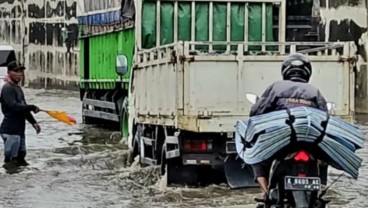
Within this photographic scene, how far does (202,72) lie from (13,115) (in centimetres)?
514

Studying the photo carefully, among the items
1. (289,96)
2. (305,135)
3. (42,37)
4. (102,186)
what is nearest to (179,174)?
(102,186)

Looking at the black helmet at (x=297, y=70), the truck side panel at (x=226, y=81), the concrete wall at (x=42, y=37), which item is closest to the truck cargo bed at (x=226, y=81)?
the truck side panel at (x=226, y=81)

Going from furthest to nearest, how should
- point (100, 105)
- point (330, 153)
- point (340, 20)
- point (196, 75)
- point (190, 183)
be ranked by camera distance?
point (340, 20), point (100, 105), point (190, 183), point (196, 75), point (330, 153)

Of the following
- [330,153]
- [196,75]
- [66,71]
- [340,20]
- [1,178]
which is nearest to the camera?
[330,153]

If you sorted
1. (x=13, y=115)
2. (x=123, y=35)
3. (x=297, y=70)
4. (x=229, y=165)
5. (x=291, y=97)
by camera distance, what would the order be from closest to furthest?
(x=291, y=97), (x=297, y=70), (x=229, y=165), (x=13, y=115), (x=123, y=35)

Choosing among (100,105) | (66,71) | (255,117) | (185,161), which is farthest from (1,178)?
(66,71)

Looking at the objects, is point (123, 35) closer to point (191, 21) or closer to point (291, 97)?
point (191, 21)

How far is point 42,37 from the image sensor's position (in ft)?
151

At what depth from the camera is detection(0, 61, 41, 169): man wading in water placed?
51.1 feet

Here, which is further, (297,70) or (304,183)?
(297,70)

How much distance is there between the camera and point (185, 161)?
12.1 meters

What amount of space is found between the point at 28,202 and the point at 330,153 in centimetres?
570

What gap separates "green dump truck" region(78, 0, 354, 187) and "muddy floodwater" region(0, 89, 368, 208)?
0.33 metres

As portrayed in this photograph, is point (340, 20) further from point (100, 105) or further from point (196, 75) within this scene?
A: point (196, 75)
